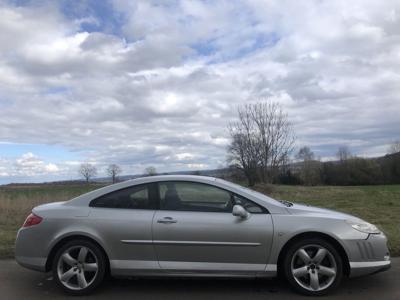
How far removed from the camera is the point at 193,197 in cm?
593

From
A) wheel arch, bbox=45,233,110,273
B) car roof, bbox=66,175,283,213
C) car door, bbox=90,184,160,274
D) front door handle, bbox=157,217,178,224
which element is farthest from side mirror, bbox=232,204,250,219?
wheel arch, bbox=45,233,110,273

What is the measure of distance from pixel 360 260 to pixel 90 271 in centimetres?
314

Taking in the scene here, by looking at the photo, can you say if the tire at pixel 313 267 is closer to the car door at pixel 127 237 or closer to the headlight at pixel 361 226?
the headlight at pixel 361 226

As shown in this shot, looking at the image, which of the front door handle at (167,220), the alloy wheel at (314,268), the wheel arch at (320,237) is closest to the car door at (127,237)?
the front door handle at (167,220)

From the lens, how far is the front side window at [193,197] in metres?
5.78

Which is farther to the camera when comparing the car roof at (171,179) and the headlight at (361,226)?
the car roof at (171,179)

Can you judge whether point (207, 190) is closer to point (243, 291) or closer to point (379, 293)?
point (243, 291)

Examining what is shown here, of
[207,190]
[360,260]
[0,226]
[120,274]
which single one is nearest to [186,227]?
[207,190]

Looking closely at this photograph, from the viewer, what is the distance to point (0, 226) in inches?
472

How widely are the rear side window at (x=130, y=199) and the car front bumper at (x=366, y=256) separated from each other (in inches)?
94.1

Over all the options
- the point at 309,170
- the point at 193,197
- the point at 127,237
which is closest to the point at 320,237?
the point at 193,197

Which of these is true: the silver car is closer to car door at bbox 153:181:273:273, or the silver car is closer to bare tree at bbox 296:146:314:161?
car door at bbox 153:181:273:273

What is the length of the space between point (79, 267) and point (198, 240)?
57.2 inches

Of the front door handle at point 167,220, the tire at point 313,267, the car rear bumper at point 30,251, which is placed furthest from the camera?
the car rear bumper at point 30,251
